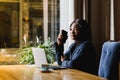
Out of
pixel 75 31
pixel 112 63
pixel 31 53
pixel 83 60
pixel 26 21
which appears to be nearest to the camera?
pixel 112 63

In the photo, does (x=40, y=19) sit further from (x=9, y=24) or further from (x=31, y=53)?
(x=31, y=53)

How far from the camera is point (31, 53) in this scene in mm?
3777

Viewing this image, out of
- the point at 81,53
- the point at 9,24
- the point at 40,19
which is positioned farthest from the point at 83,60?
the point at 9,24

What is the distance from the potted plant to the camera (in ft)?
12.1

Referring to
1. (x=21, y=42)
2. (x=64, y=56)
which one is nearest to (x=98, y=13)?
(x=64, y=56)

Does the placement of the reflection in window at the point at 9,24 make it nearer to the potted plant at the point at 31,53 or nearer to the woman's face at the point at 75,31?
the potted plant at the point at 31,53

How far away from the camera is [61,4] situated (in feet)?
13.6

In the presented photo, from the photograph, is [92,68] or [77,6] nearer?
[92,68]

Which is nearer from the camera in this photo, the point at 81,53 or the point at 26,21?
the point at 81,53

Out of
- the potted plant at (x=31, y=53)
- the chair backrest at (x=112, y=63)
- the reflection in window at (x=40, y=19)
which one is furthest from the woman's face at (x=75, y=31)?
the reflection in window at (x=40, y=19)

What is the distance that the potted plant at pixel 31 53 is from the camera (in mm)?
3693

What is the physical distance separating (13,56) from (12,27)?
0.48 m

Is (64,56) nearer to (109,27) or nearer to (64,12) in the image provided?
(109,27)

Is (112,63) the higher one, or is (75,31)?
(75,31)
